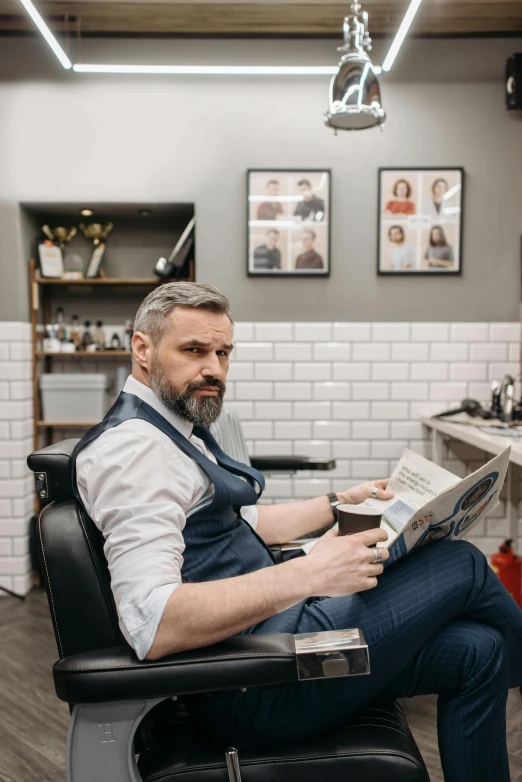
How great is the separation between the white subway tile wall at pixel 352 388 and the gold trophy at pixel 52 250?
361 mm

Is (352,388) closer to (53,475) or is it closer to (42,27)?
(42,27)

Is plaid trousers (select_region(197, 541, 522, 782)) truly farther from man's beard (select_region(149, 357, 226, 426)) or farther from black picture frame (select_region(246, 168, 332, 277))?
black picture frame (select_region(246, 168, 332, 277))

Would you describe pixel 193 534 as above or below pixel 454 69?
below

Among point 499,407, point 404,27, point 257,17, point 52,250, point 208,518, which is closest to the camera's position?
point 208,518

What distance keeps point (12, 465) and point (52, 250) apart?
4.12 feet

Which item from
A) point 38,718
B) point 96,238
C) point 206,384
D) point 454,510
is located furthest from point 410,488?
point 96,238

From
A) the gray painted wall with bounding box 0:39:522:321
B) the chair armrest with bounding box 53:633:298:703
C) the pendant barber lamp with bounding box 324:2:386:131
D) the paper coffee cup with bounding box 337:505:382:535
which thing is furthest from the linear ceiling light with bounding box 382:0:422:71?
the chair armrest with bounding box 53:633:298:703

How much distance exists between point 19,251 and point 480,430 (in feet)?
8.58

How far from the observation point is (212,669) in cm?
96

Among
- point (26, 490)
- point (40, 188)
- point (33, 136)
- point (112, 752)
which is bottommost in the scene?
point (26, 490)

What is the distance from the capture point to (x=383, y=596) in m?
1.18

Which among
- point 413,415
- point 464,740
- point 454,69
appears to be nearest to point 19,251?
point 413,415

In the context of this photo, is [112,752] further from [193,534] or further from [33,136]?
[33,136]

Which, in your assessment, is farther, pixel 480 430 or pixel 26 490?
pixel 26 490
